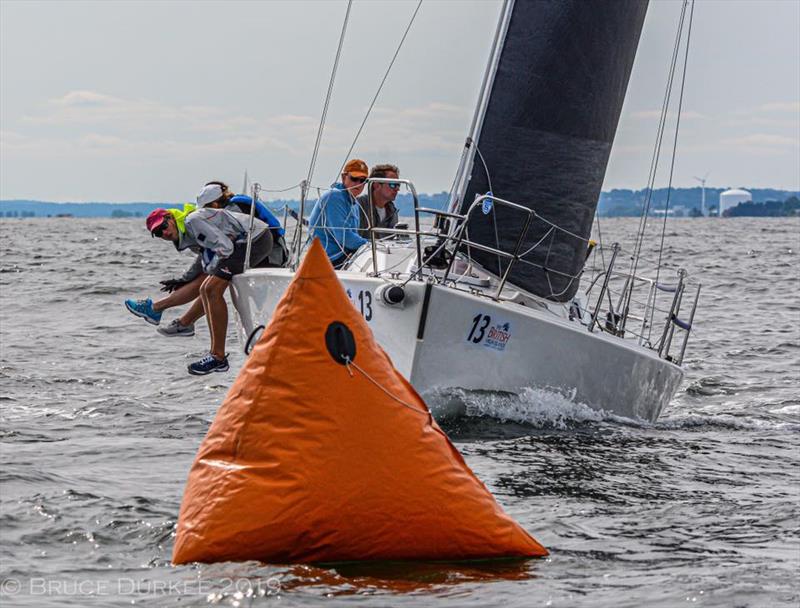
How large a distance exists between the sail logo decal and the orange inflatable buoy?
2.85 meters

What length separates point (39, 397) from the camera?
9.90m

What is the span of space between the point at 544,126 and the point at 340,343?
4860 mm

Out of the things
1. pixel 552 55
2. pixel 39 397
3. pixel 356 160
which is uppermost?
pixel 552 55

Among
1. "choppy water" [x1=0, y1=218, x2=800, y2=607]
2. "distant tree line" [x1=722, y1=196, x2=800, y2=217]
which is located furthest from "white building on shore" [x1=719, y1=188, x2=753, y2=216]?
"choppy water" [x1=0, y1=218, x2=800, y2=607]

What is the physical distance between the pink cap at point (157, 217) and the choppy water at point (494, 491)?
1.38 metres

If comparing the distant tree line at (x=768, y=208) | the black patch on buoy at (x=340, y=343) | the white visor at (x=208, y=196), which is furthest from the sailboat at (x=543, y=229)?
the distant tree line at (x=768, y=208)

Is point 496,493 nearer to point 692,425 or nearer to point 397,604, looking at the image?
point 397,604

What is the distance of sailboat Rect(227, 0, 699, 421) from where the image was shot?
8258mm

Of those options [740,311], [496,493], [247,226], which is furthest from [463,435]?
[740,311]

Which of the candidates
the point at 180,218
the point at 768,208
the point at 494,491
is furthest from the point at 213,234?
the point at 768,208

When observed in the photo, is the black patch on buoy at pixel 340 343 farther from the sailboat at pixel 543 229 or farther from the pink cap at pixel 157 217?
the pink cap at pixel 157 217

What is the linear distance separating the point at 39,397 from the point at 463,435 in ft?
12.4

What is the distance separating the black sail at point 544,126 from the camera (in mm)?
9352

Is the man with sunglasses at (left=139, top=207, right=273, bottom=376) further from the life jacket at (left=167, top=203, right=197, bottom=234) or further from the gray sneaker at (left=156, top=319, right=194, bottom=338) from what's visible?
the gray sneaker at (left=156, top=319, right=194, bottom=338)
